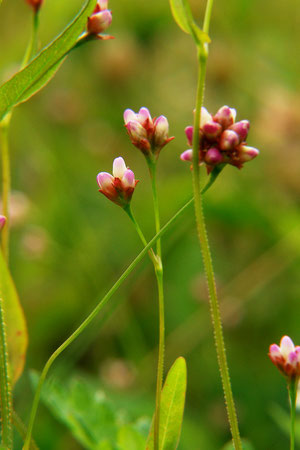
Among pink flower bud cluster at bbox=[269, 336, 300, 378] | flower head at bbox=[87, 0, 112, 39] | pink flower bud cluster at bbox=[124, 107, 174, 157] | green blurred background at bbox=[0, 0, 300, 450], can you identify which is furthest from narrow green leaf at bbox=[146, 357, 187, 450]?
green blurred background at bbox=[0, 0, 300, 450]

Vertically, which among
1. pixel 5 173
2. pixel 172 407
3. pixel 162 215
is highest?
pixel 5 173

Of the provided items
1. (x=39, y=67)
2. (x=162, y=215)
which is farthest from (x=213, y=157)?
(x=162, y=215)

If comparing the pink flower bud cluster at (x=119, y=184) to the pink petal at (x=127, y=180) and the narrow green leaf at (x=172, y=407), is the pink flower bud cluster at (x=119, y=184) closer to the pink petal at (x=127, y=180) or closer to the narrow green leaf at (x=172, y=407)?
the pink petal at (x=127, y=180)

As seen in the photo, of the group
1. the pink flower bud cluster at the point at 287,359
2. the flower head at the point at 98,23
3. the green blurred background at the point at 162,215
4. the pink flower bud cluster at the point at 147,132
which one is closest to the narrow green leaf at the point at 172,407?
the pink flower bud cluster at the point at 287,359

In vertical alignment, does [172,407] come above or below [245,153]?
below

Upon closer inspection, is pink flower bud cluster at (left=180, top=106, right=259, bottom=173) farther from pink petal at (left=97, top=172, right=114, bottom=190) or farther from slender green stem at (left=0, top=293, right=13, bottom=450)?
slender green stem at (left=0, top=293, right=13, bottom=450)

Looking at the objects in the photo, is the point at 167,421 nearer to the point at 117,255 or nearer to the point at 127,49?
the point at 117,255

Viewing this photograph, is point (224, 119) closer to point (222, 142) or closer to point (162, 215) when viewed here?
point (222, 142)
